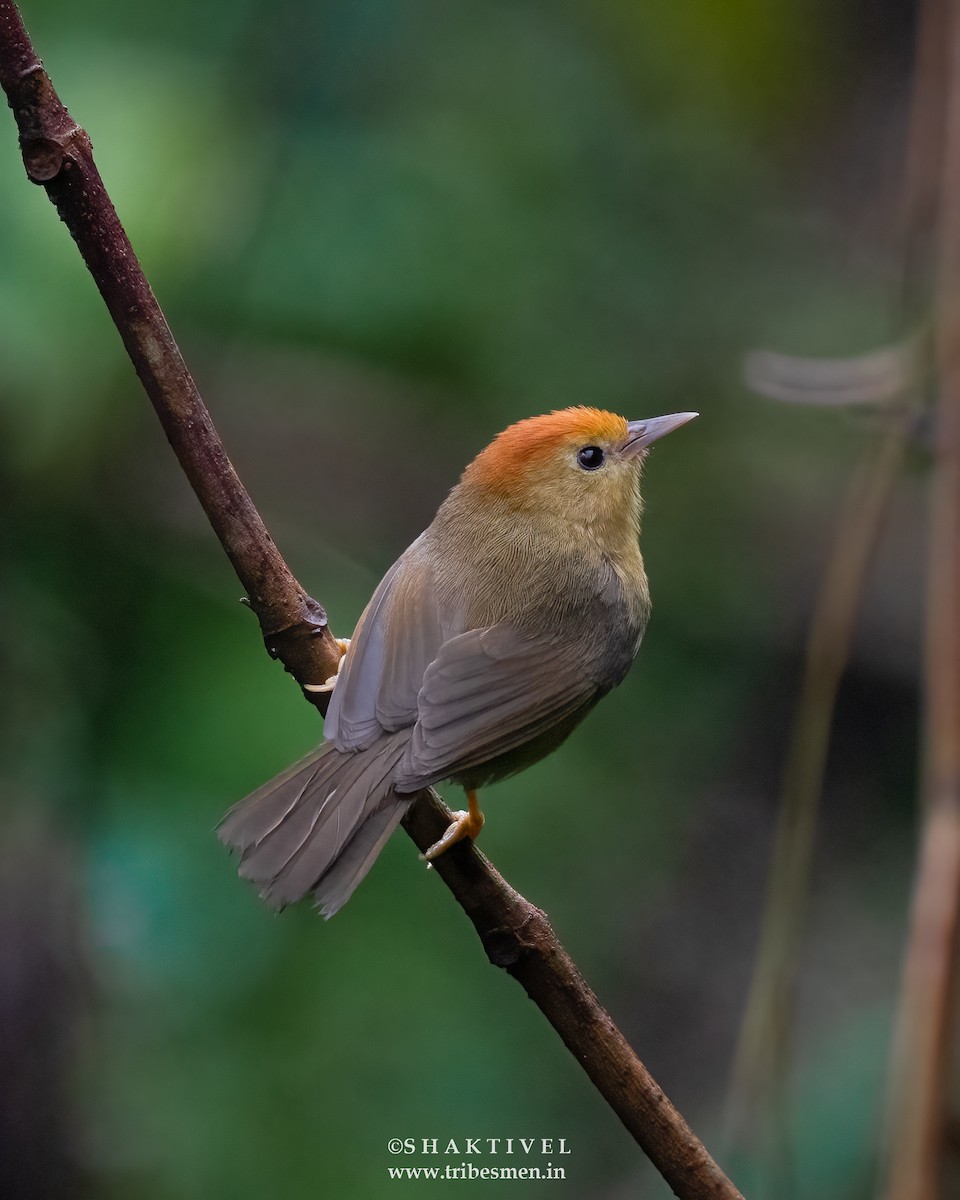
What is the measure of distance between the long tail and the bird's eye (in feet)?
3.10

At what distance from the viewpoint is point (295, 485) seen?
4230 mm

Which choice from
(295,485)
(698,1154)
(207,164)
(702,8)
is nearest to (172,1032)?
(698,1154)

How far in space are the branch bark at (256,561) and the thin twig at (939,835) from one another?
0.30 meters

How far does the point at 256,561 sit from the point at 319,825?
19.1 inches

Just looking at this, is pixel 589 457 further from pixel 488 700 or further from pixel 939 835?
pixel 939 835

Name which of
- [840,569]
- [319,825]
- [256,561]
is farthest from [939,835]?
[256,561]

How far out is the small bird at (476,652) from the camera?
7.54 feet

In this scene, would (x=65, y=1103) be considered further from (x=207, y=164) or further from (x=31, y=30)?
(x=31, y=30)

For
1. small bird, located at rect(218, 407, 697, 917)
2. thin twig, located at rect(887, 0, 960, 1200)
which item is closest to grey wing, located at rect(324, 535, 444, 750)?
small bird, located at rect(218, 407, 697, 917)

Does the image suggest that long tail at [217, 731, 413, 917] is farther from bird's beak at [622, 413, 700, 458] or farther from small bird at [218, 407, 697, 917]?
bird's beak at [622, 413, 700, 458]

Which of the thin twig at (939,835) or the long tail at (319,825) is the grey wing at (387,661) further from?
the thin twig at (939,835)

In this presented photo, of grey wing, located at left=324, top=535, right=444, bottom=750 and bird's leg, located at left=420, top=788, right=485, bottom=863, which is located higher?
grey wing, located at left=324, top=535, right=444, bottom=750

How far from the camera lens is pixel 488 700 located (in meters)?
2.62

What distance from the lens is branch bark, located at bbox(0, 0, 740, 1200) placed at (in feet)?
6.20
